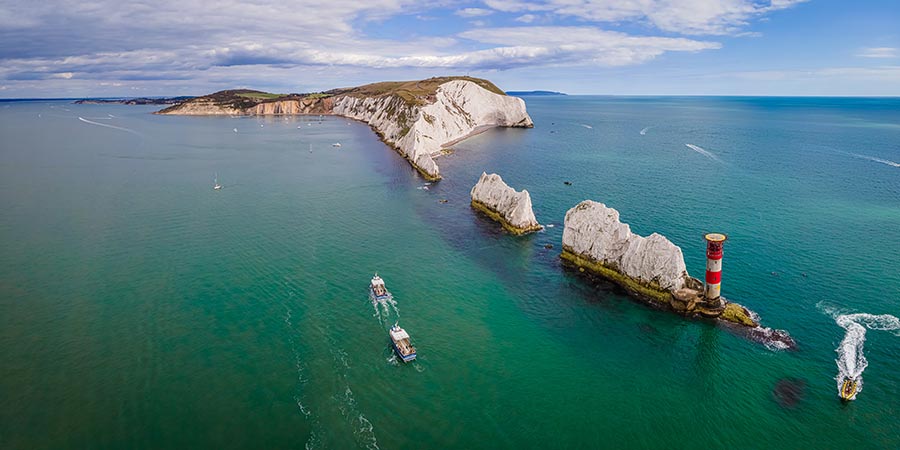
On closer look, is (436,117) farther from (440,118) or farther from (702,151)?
(702,151)

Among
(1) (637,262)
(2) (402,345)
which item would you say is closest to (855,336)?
(1) (637,262)

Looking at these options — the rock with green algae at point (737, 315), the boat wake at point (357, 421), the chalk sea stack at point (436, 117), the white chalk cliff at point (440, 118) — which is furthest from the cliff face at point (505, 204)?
the boat wake at point (357, 421)

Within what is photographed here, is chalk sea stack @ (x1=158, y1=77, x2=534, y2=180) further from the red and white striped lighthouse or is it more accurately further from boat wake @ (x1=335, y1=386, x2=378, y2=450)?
boat wake @ (x1=335, y1=386, x2=378, y2=450)

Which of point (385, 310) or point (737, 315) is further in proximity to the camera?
point (385, 310)

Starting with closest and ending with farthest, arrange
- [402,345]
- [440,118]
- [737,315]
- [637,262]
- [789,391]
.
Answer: [789,391] < [402,345] < [737,315] < [637,262] < [440,118]

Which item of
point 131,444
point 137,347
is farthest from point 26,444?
point 137,347

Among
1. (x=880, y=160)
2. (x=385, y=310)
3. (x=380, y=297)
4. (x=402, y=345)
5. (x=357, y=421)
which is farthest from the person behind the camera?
(x=880, y=160)
